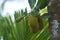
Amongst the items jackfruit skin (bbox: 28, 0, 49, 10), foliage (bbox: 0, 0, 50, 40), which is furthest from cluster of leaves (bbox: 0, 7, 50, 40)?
jackfruit skin (bbox: 28, 0, 49, 10)

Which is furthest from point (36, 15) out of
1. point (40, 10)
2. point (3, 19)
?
point (3, 19)

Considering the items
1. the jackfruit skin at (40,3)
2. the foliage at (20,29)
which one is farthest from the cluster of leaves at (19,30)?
the jackfruit skin at (40,3)

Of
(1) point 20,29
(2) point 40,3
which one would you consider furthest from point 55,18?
(1) point 20,29

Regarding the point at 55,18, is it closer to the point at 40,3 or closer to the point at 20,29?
the point at 40,3

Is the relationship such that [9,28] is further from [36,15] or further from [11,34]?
[36,15]

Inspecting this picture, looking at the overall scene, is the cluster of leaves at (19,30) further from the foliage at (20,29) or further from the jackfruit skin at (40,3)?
the jackfruit skin at (40,3)

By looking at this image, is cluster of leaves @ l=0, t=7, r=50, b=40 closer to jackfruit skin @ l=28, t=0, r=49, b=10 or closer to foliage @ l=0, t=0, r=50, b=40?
foliage @ l=0, t=0, r=50, b=40
